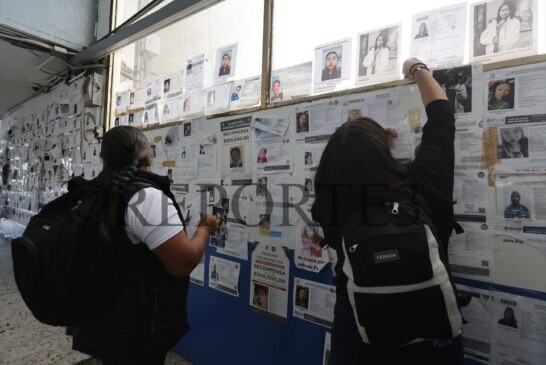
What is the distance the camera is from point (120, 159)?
0.97m

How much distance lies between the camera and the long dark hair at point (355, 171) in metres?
0.77

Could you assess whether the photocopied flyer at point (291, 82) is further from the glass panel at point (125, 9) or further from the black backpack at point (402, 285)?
the glass panel at point (125, 9)

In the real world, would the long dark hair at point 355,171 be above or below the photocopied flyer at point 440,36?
below

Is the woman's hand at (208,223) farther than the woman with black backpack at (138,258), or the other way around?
the woman's hand at (208,223)

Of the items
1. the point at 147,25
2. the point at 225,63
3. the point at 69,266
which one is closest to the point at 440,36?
the point at 225,63

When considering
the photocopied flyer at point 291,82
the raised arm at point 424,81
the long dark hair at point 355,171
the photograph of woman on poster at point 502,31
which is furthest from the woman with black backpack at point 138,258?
the photograph of woman on poster at point 502,31

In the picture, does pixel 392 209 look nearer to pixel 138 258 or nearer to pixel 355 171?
pixel 355 171

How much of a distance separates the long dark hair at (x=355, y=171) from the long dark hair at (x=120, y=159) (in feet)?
1.88

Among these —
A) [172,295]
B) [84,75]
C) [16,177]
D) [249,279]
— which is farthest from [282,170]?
[16,177]

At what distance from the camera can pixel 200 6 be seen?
1613 mm

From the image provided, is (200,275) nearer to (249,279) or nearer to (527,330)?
(249,279)

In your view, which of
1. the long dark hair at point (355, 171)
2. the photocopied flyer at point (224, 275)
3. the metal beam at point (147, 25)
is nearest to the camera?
the long dark hair at point (355, 171)

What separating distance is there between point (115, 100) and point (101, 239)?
6.03ft

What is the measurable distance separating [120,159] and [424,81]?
0.94 meters
